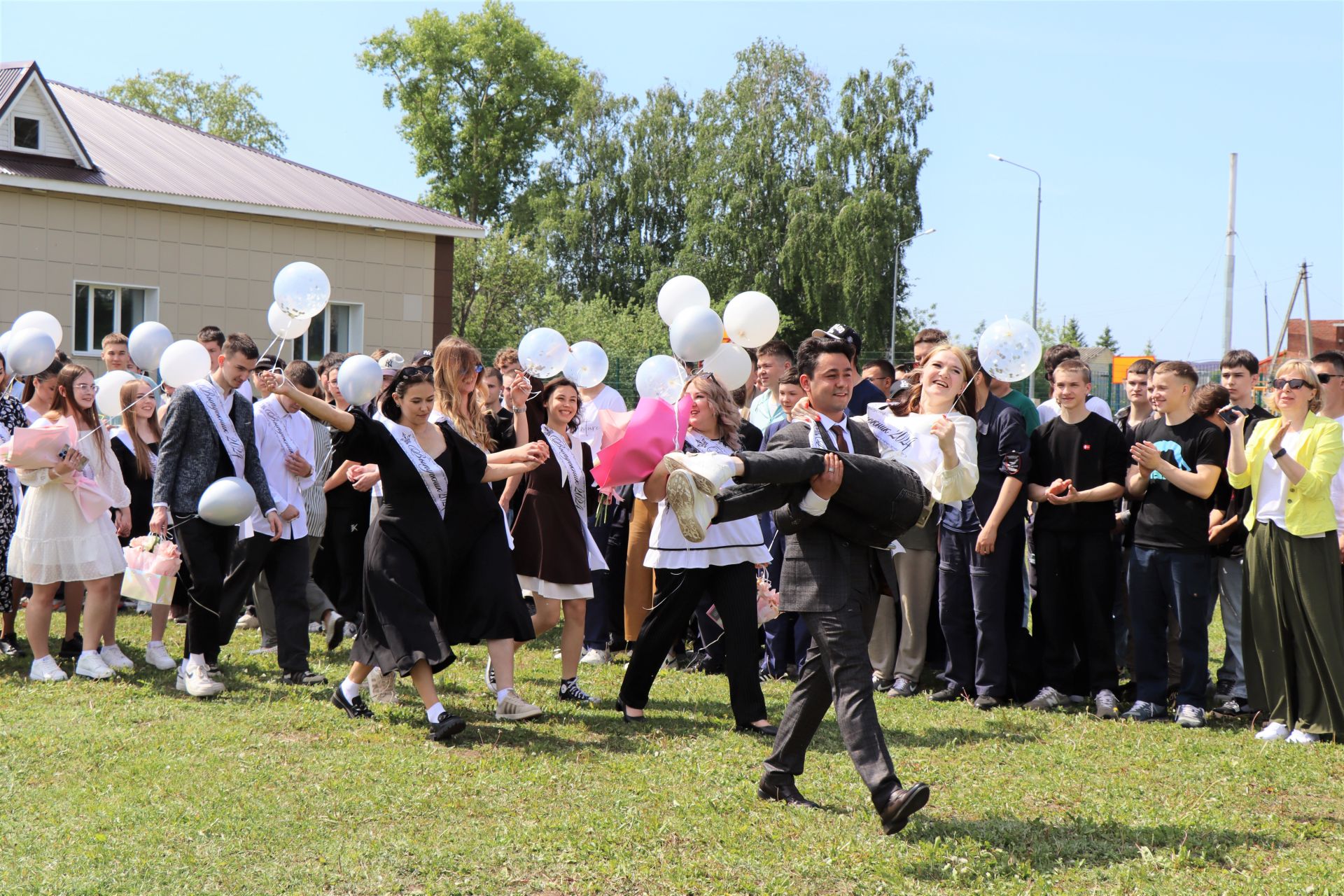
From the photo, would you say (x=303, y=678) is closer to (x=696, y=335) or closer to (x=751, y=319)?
(x=696, y=335)

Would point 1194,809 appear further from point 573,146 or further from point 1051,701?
point 573,146

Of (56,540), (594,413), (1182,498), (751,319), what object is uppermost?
(751,319)

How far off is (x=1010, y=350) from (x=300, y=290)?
4166 millimetres

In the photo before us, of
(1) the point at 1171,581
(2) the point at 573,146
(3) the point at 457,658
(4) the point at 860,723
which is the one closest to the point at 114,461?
(3) the point at 457,658

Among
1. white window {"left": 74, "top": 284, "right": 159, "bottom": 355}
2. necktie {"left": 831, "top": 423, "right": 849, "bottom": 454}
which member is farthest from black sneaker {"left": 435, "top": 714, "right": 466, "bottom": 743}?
white window {"left": 74, "top": 284, "right": 159, "bottom": 355}

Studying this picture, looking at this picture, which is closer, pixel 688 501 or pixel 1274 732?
pixel 688 501

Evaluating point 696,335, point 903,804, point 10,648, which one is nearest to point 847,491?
point 903,804

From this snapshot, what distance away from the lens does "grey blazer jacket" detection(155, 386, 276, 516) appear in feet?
23.4

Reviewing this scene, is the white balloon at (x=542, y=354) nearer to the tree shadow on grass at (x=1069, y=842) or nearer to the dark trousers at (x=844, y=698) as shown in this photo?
the dark trousers at (x=844, y=698)

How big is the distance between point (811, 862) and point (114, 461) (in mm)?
5805

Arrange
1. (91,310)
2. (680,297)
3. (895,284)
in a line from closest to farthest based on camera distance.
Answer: (680,297) < (91,310) < (895,284)

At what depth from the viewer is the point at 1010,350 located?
22.2 ft

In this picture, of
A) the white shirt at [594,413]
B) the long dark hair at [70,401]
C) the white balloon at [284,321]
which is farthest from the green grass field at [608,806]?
the white balloon at [284,321]

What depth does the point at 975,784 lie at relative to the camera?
5477 millimetres
